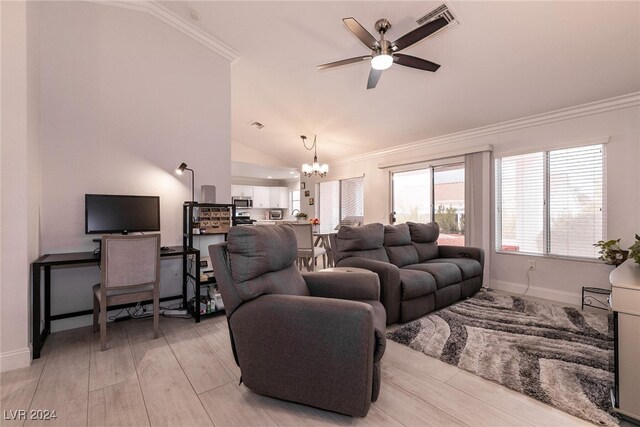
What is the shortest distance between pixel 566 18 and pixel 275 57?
298 centimetres

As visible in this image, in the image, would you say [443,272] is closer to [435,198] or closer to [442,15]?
[435,198]

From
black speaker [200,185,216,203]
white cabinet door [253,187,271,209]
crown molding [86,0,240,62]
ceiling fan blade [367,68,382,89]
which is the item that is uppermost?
crown molding [86,0,240,62]

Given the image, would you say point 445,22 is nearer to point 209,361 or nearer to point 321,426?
point 321,426

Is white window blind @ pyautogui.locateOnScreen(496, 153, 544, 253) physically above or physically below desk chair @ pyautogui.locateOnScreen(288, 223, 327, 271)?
above

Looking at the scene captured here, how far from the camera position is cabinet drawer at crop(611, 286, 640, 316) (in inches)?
57.1

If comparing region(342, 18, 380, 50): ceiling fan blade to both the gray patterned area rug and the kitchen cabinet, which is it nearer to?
the gray patterned area rug

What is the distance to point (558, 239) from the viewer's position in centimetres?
376

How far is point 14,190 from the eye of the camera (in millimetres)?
2023

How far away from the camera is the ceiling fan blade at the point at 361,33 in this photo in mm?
2098

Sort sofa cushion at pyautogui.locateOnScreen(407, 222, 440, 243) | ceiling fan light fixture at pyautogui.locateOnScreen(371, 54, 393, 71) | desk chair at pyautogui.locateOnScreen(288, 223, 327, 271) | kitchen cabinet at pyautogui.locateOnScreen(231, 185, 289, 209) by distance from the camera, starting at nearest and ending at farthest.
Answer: ceiling fan light fixture at pyautogui.locateOnScreen(371, 54, 393, 71)
sofa cushion at pyautogui.locateOnScreen(407, 222, 440, 243)
desk chair at pyautogui.locateOnScreen(288, 223, 327, 271)
kitchen cabinet at pyautogui.locateOnScreen(231, 185, 289, 209)

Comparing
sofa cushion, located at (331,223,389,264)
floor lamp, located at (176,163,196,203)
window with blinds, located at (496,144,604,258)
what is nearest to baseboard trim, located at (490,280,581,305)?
window with blinds, located at (496,144,604,258)

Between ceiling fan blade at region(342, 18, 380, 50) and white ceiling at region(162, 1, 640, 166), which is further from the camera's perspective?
white ceiling at region(162, 1, 640, 166)

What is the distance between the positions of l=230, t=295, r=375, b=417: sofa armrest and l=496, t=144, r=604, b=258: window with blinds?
3749 mm

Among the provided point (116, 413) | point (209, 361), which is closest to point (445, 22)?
point (209, 361)
